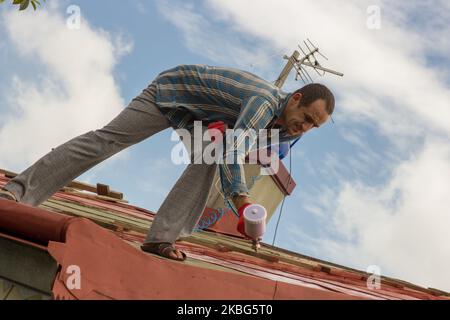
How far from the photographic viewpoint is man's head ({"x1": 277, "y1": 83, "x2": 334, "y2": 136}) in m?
4.08

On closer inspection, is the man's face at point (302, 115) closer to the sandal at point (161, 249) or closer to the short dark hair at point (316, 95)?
the short dark hair at point (316, 95)

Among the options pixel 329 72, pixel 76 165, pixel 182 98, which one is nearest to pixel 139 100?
pixel 182 98

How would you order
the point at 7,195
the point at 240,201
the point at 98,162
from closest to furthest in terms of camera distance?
the point at 240,201 → the point at 7,195 → the point at 98,162

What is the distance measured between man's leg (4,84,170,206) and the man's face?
2.85 feet

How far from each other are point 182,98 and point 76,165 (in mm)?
847

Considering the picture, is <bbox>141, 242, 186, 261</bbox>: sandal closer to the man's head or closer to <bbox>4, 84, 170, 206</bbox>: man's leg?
<bbox>4, 84, 170, 206</bbox>: man's leg

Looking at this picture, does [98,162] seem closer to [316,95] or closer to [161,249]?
[161,249]

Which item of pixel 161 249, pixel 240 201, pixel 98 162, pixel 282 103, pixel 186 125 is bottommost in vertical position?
pixel 161 249

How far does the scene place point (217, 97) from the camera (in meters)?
4.32

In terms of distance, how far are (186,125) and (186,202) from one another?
605 millimetres

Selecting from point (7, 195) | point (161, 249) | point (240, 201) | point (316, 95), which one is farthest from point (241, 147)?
point (7, 195)
